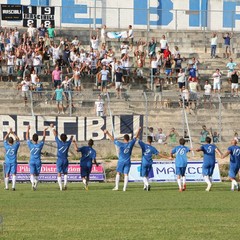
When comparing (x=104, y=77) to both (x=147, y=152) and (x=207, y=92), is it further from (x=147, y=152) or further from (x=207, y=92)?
(x=147, y=152)

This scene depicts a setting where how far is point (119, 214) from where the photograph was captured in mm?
25250

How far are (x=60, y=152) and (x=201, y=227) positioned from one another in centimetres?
1496

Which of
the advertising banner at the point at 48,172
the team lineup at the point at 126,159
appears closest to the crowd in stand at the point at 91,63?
the advertising banner at the point at 48,172

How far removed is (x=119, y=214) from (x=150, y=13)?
38813mm

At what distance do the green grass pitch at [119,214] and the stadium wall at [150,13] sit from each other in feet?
86.9

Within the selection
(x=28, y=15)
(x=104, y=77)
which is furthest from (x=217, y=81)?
(x=28, y=15)

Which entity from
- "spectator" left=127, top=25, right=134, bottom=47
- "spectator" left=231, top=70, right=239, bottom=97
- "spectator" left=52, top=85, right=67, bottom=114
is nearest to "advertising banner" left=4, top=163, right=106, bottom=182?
"spectator" left=52, top=85, right=67, bottom=114

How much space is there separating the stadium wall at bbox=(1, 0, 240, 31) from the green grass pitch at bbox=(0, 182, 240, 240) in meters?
26.5

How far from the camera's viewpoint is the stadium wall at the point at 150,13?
61031 mm

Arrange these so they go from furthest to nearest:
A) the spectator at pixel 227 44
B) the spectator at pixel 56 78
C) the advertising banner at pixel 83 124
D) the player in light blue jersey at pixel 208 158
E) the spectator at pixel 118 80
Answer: the spectator at pixel 227 44 < the spectator at pixel 118 80 < the spectator at pixel 56 78 < the advertising banner at pixel 83 124 < the player in light blue jersey at pixel 208 158

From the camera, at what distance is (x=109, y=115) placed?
159ft

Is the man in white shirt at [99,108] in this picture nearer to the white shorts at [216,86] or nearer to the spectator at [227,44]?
the white shorts at [216,86]

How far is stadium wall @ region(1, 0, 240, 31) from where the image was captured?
61.0 metres

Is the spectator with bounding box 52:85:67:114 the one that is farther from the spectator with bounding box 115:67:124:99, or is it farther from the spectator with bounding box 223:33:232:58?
the spectator with bounding box 223:33:232:58
